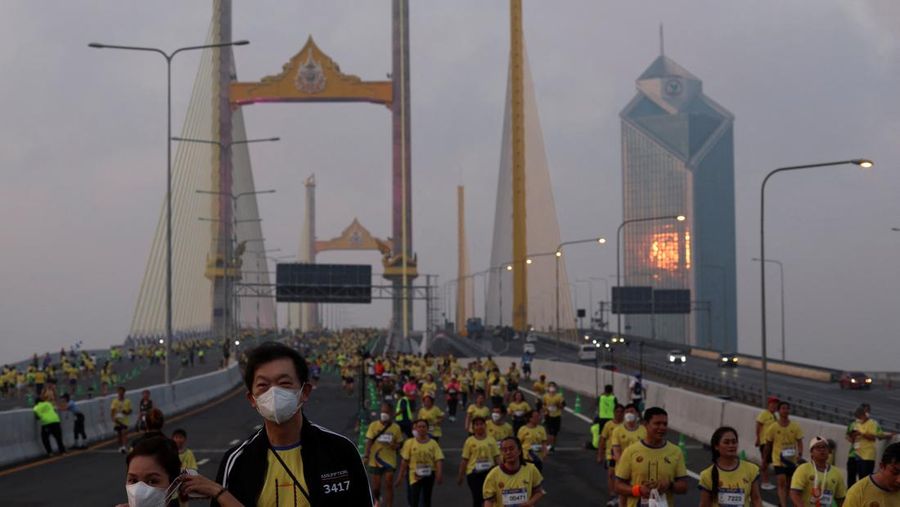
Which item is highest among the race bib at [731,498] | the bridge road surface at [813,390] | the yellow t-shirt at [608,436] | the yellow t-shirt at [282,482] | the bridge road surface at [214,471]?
the yellow t-shirt at [282,482]

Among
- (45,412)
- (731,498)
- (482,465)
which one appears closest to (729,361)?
(45,412)

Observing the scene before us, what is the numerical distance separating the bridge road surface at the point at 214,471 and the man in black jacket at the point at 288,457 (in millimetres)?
13899

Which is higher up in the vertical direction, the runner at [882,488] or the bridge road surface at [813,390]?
the runner at [882,488]

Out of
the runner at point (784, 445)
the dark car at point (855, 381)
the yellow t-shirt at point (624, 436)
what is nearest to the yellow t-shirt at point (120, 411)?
the yellow t-shirt at point (624, 436)

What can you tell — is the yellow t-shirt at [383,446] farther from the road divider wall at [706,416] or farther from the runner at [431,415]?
the road divider wall at [706,416]

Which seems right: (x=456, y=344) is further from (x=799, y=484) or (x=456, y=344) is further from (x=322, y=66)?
(x=799, y=484)

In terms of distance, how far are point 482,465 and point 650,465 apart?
529 centimetres

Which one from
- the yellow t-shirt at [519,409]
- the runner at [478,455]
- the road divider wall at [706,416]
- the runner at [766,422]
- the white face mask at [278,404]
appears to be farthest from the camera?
the yellow t-shirt at [519,409]

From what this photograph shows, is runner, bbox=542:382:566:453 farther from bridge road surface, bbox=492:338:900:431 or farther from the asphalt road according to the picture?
bridge road surface, bbox=492:338:900:431

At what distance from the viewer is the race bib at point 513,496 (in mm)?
10547

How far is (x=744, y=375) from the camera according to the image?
66375 millimetres

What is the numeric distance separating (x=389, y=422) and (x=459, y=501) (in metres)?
2.39

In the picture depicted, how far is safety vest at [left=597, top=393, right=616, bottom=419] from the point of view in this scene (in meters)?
22.1

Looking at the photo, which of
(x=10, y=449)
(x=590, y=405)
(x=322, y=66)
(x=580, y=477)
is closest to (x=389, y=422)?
(x=580, y=477)
